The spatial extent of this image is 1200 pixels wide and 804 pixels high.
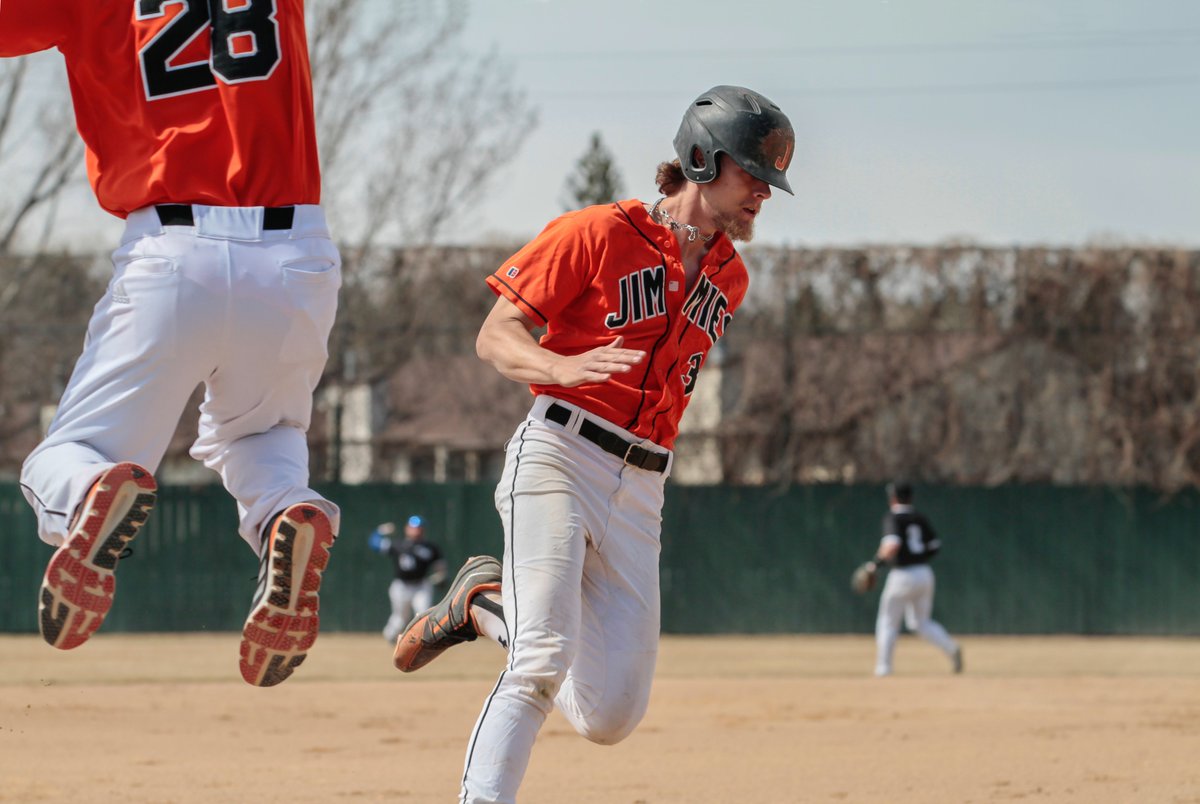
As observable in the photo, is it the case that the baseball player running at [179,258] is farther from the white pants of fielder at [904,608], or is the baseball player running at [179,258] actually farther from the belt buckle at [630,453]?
the white pants of fielder at [904,608]

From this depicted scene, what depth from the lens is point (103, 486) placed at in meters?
4.41

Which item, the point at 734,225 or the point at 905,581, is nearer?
the point at 734,225

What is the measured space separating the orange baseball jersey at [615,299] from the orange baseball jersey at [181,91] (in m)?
1.03

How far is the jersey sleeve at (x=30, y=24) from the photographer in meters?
4.54

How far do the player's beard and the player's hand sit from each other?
105 cm

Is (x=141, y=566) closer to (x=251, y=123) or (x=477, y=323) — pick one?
(x=477, y=323)

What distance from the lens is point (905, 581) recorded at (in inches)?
652

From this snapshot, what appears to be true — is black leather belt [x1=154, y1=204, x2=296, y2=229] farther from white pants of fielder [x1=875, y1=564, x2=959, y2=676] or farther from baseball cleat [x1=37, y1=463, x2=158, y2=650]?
white pants of fielder [x1=875, y1=564, x2=959, y2=676]

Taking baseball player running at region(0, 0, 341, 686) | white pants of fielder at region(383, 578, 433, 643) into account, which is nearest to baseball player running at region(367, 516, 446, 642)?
white pants of fielder at region(383, 578, 433, 643)

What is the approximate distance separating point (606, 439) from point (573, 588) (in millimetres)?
546

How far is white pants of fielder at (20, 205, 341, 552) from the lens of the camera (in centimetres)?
455

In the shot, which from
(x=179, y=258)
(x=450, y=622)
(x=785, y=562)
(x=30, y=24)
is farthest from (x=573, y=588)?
(x=785, y=562)

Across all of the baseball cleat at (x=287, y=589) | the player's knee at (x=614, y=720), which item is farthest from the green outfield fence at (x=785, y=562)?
the baseball cleat at (x=287, y=589)

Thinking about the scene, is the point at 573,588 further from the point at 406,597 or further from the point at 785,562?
the point at 785,562
